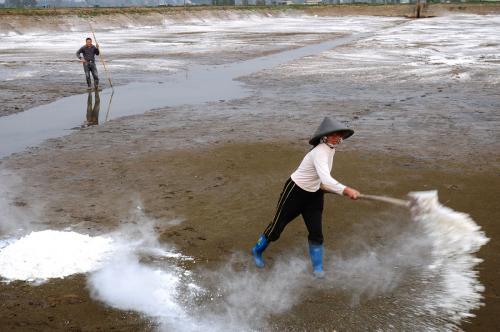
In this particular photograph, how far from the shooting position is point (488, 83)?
55.2 feet

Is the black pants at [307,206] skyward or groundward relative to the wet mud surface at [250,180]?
skyward

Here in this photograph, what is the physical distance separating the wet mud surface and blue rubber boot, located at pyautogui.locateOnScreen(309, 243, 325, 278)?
0.27m

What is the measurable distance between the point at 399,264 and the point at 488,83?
1329cm

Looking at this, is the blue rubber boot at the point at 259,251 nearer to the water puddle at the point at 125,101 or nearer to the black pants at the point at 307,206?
the black pants at the point at 307,206

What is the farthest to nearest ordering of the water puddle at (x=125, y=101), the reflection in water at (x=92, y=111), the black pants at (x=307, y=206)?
the reflection in water at (x=92, y=111), the water puddle at (x=125, y=101), the black pants at (x=307, y=206)

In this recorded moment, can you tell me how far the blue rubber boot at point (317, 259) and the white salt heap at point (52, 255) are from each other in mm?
2228

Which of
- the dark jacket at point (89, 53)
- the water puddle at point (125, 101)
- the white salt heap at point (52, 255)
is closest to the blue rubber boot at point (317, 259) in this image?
the white salt heap at point (52, 255)

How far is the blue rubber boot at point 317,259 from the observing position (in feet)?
17.0

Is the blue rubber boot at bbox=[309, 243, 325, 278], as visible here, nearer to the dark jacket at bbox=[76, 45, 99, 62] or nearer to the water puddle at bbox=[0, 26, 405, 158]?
the water puddle at bbox=[0, 26, 405, 158]

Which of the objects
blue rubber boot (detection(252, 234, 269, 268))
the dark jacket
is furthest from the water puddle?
blue rubber boot (detection(252, 234, 269, 268))

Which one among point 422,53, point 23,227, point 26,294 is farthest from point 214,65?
point 26,294

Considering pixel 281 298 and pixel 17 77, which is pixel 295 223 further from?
pixel 17 77

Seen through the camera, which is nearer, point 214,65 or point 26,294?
point 26,294

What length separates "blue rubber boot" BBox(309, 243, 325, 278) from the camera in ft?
17.0
